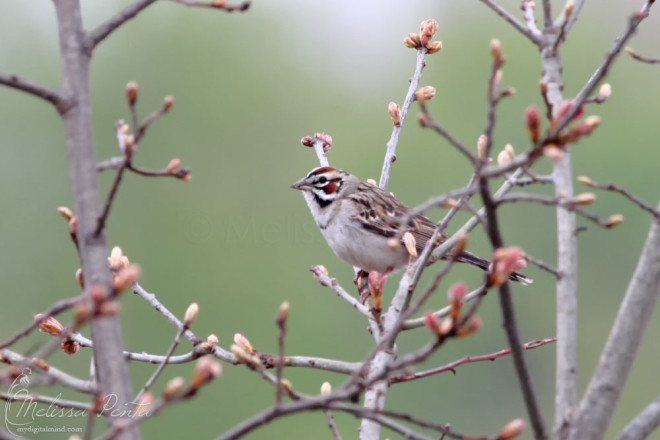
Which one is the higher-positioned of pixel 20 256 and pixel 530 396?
pixel 530 396

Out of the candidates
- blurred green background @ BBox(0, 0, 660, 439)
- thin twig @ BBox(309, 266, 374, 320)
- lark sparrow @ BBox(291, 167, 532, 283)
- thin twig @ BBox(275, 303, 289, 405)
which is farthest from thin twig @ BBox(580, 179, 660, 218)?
blurred green background @ BBox(0, 0, 660, 439)

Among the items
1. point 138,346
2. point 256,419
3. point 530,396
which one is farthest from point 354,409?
point 138,346

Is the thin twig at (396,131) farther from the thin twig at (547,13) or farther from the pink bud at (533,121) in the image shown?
the pink bud at (533,121)

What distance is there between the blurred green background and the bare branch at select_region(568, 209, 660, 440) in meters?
12.5

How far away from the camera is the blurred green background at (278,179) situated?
18906 millimetres

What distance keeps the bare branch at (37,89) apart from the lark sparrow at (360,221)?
11.5 feet

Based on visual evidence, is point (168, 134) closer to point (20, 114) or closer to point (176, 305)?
point (20, 114)

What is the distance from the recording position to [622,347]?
2645 mm

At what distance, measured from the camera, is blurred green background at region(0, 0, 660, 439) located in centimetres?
1891

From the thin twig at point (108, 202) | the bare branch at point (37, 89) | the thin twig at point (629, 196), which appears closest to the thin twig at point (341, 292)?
the thin twig at point (629, 196)

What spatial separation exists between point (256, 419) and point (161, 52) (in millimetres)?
26998

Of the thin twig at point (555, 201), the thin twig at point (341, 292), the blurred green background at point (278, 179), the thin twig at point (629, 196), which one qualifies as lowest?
the blurred green background at point (278, 179)

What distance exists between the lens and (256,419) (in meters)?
2.23

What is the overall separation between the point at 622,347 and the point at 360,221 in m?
3.71
